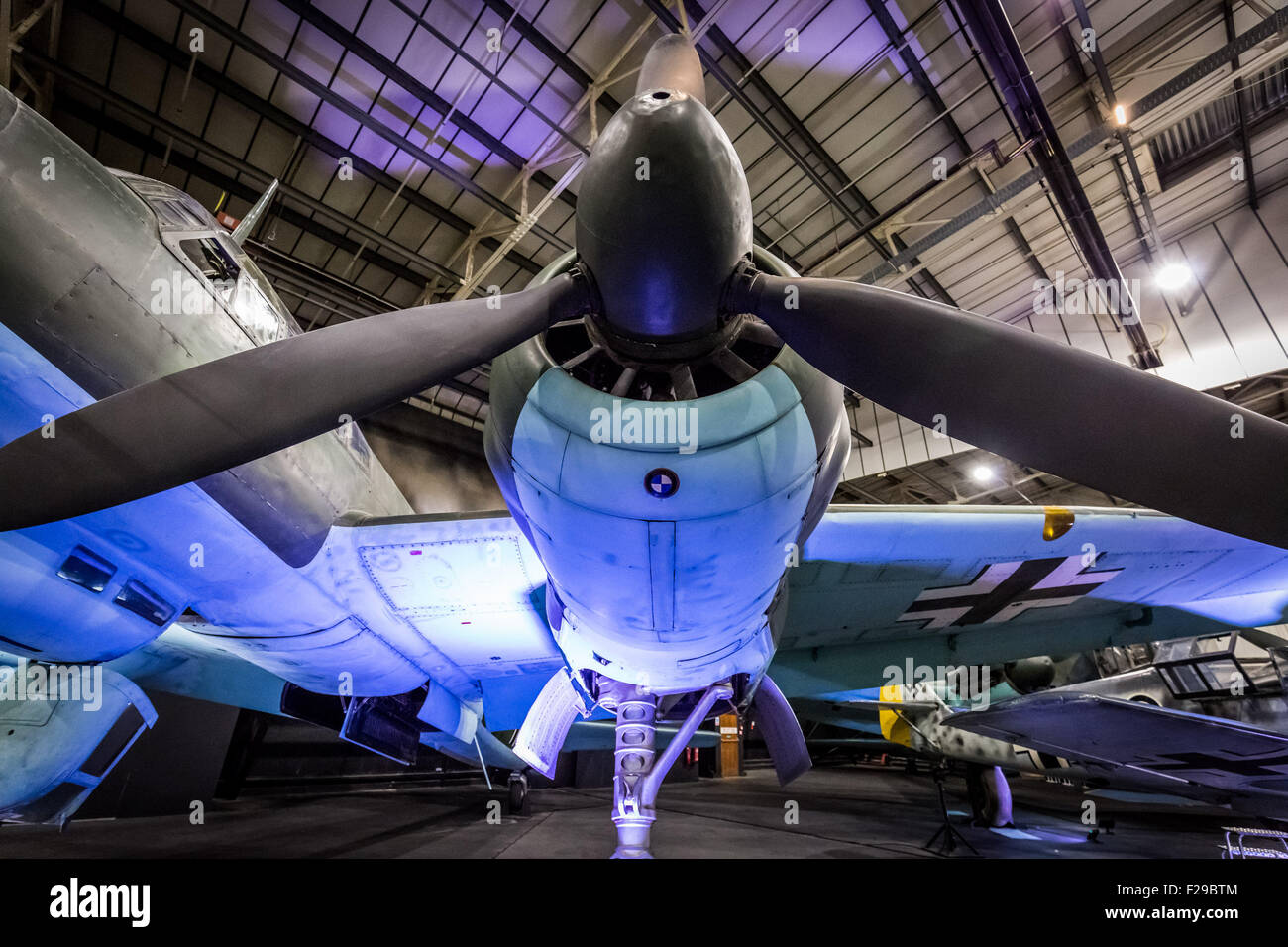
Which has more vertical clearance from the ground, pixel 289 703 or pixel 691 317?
pixel 691 317

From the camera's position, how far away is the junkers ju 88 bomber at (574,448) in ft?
4.88

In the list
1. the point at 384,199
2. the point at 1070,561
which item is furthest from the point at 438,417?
the point at 1070,561

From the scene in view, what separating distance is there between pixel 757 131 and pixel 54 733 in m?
9.87

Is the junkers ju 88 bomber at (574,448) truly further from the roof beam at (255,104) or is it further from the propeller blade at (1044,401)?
the roof beam at (255,104)

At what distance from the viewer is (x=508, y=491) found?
82.4 inches

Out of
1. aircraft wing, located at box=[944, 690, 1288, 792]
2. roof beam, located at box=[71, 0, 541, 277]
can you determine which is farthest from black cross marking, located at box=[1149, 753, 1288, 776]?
roof beam, located at box=[71, 0, 541, 277]

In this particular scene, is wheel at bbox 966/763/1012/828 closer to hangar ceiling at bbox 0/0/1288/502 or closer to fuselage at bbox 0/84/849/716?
fuselage at bbox 0/84/849/716

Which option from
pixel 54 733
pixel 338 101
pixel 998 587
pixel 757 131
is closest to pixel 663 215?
Result: pixel 998 587

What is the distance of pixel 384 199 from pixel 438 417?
6172 millimetres

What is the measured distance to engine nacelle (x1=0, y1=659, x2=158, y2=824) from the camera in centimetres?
335

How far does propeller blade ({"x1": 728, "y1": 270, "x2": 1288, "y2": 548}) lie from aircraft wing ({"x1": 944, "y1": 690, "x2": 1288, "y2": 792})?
139 inches

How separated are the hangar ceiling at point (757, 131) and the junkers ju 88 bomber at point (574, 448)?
17.1 ft

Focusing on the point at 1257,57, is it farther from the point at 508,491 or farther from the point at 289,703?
the point at 289,703

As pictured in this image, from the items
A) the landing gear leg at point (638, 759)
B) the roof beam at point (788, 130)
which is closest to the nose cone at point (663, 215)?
the landing gear leg at point (638, 759)
